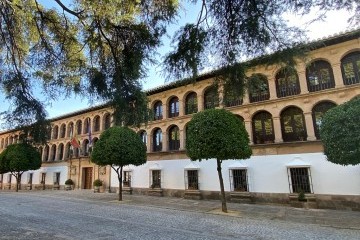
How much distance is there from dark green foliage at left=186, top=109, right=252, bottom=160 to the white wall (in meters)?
4.07

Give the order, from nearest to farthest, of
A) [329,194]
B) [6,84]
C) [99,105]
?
[99,105] < [6,84] < [329,194]

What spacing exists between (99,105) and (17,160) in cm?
3044

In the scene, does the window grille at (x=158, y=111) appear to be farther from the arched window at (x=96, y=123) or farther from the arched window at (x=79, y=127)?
the arched window at (x=79, y=127)

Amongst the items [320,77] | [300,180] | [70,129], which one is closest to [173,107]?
[320,77]

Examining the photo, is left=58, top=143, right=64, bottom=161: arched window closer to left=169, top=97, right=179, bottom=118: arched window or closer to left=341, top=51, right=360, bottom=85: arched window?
left=169, top=97, right=179, bottom=118: arched window

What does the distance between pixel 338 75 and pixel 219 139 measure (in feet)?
31.0

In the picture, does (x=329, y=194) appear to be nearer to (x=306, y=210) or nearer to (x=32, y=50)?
(x=306, y=210)

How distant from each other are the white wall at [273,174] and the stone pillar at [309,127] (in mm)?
1179

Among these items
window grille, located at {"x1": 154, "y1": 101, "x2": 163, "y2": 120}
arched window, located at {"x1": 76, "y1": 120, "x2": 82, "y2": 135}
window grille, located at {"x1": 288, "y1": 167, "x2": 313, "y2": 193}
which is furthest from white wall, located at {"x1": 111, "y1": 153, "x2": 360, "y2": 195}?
arched window, located at {"x1": 76, "y1": 120, "x2": 82, "y2": 135}

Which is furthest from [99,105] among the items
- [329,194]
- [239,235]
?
[329,194]

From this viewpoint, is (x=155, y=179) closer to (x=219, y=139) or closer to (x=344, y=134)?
(x=219, y=139)

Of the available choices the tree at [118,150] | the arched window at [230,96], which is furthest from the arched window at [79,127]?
the arched window at [230,96]

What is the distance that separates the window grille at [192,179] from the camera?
22.2 m

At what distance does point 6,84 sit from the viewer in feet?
23.7
